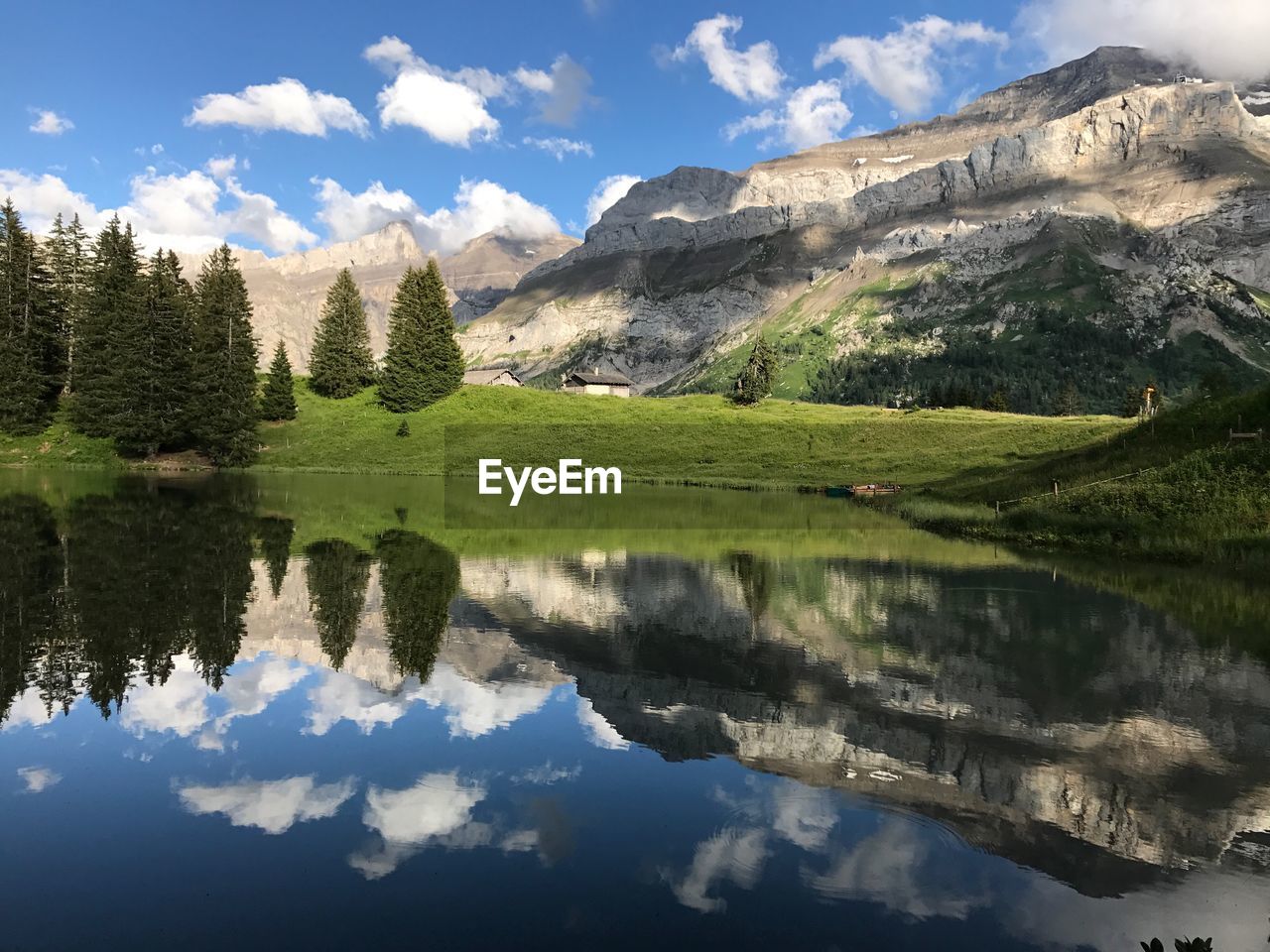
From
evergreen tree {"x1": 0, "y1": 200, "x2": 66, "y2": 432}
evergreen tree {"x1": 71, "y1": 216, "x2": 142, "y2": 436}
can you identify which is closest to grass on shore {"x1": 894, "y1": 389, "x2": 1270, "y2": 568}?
evergreen tree {"x1": 71, "y1": 216, "x2": 142, "y2": 436}

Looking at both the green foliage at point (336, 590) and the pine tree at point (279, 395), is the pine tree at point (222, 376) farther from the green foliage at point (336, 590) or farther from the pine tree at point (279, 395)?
the green foliage at point (336, 590)

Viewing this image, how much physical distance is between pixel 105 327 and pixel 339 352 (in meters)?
28.1

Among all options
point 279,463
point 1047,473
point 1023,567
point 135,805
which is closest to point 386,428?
point 279,463

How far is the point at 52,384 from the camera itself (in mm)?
90875

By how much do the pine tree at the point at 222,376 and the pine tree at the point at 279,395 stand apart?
2.87 metres

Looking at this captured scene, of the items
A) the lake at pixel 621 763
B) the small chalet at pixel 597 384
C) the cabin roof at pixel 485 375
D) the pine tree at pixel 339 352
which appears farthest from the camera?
the small chalet at pixel 597 384

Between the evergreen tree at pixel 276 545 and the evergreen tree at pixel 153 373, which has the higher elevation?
the evergreen tree at pixel 153 373

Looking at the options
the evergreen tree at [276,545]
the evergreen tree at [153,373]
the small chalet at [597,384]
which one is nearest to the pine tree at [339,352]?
the evergreen tree at [153,373]

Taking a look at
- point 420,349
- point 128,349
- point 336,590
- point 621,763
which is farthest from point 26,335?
point 621,763

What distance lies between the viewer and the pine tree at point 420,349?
106m

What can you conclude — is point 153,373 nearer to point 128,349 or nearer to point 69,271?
point 128,349

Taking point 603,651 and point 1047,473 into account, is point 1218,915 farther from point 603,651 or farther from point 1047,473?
point 1047,473

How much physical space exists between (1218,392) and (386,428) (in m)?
84.2

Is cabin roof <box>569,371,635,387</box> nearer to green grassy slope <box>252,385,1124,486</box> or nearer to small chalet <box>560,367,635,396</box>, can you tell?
small chalet <box>560,367,635,396</box>
